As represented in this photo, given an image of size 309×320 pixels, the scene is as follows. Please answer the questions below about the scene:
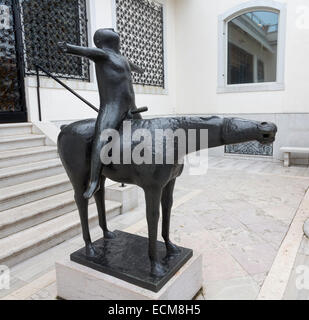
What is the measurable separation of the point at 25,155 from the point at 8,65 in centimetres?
169

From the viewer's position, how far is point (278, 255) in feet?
8.49

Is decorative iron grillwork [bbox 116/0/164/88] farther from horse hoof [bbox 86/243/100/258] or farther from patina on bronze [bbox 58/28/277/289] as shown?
horse hoof [bbox 86/243/100/258]

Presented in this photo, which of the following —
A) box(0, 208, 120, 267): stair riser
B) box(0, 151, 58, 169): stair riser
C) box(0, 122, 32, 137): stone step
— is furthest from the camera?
box(0, 122, 32, 137): stone step

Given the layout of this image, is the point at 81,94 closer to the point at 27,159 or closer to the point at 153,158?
the point at 27,159

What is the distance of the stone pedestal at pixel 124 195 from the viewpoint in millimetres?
3680

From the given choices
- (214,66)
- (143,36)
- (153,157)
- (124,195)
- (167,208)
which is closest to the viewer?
(153,157)

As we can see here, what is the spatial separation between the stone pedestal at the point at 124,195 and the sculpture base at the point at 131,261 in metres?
1.47

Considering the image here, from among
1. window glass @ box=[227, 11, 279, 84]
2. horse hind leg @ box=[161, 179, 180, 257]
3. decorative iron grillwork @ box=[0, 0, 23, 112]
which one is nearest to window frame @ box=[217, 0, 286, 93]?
window glass @ box=[227, 11, 279, 84]

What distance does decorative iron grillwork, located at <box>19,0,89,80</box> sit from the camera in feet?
15.3

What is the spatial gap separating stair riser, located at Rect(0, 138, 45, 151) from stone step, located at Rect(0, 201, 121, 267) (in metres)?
1.50

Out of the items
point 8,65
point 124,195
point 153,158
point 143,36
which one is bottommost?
point 124,195

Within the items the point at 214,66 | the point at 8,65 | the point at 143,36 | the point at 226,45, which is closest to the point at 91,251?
the point at 8,65

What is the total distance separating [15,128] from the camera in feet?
14.4

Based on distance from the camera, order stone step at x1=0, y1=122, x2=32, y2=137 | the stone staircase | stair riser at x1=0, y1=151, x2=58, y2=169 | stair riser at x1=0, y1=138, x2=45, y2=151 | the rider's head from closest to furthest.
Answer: the rider's head, the stone staircase, stair riser at x1=0, y1=151, x2=58, y2=169, stair riser at x1=0, y1=138, x2=45, y2=151, stone step at x1=0, y1=122, x2=32, y2=137
